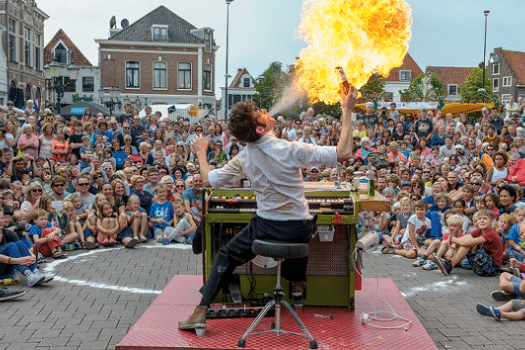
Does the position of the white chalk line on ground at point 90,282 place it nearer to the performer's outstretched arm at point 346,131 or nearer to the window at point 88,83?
the performer's outstretched arm at point 346,131

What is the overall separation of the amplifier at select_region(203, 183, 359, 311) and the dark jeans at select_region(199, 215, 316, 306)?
0.48 metres

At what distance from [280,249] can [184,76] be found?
42788 millimetres

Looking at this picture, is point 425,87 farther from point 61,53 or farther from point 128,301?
point 128,301

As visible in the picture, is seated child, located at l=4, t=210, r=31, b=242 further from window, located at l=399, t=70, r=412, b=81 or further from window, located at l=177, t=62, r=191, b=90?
window, located at l=399, t=70, r=412, b=81

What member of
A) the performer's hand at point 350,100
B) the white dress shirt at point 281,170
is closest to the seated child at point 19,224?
the white dress shirt at point 281,170

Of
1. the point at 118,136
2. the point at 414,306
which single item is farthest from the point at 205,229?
the point at 118,136

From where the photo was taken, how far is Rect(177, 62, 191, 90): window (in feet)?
149

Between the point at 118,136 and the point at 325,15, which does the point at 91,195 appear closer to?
the point at 118,136

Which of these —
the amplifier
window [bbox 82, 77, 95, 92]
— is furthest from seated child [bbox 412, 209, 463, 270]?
window [bbox 82, 77, 95, 92]

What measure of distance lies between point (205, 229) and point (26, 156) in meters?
7.59

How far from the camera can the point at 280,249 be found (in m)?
4.07

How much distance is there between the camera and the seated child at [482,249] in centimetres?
740

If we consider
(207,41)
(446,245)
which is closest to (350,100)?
(446,245)

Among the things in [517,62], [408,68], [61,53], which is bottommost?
[61,53]
